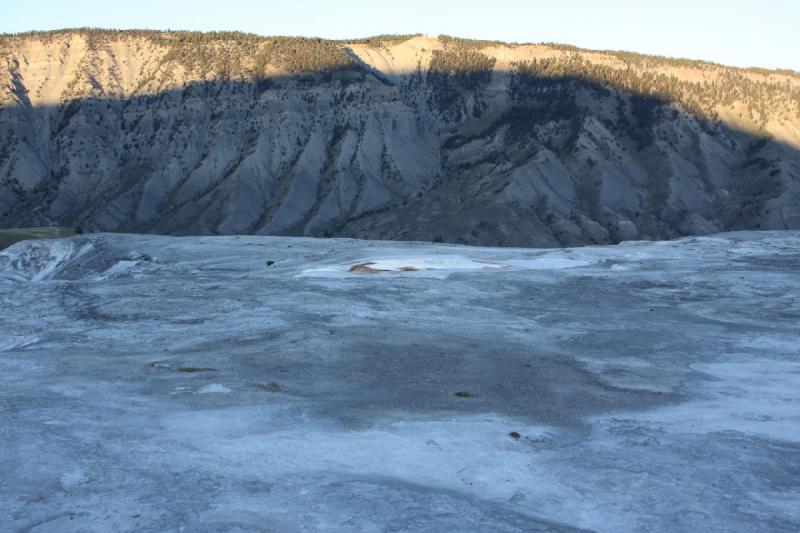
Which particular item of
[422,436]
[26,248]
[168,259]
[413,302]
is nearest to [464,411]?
[422,436]

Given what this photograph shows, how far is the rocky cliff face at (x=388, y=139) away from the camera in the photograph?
65.9 metres

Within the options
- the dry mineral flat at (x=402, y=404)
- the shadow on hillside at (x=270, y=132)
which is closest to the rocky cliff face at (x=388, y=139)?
the shadow on hillside at (x=270, y=132)

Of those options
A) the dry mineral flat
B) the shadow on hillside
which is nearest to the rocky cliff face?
the shadow on hillside

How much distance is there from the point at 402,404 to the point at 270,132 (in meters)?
69.0

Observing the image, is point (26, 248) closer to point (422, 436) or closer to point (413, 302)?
point (413, 302)

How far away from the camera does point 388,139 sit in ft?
250

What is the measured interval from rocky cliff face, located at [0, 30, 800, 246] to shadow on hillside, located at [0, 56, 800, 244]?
0.20 metres

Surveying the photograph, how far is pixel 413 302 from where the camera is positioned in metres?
16.8

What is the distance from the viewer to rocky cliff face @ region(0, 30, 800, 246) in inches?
2596

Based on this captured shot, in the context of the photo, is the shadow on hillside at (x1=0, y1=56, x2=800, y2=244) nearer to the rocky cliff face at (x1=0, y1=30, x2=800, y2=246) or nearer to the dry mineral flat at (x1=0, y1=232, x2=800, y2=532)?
the rocky cliff face at (x1=0, y1=30, x2=800, y2=246)

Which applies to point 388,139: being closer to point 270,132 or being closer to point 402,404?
point 270,132

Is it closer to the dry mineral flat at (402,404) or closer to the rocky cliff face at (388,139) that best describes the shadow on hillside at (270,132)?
the rocky cliff face at (388,139)

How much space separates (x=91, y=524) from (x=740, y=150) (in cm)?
7776

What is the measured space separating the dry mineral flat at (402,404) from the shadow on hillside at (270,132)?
49624 mm
